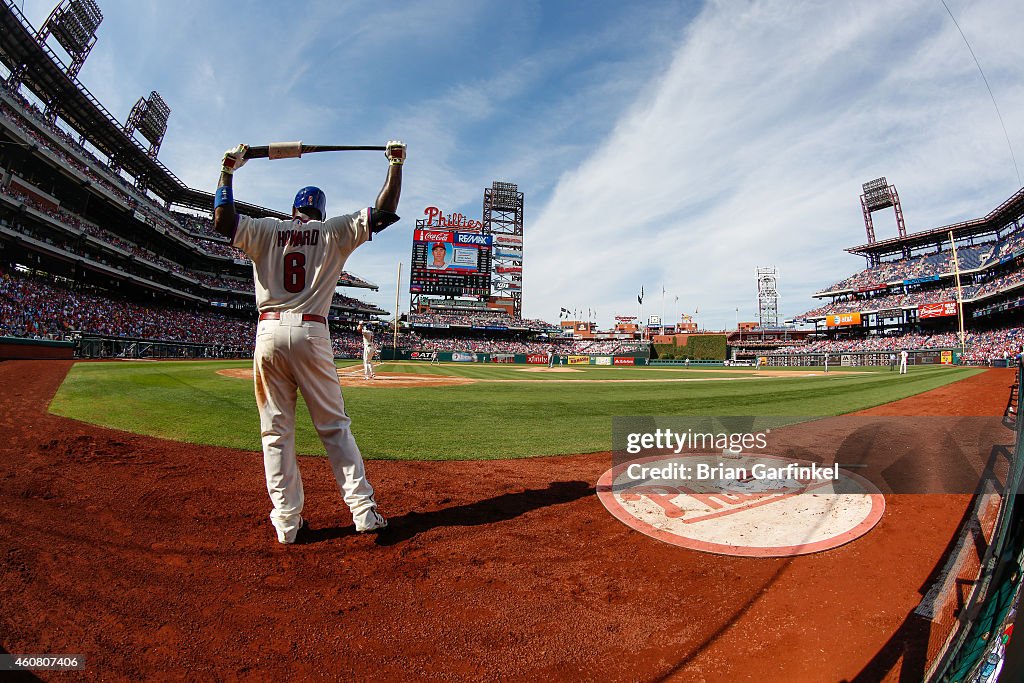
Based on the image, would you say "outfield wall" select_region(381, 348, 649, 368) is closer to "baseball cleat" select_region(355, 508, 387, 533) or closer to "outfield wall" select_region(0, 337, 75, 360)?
"outfield wall" select_region(0, 337, 75, 360)

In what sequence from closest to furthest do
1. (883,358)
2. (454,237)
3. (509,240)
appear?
1. (883,358)
2. (454,237)
3. (509,240)

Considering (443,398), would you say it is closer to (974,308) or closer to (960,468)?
(960,468)

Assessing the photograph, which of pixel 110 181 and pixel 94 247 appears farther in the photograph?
pixel 110 181

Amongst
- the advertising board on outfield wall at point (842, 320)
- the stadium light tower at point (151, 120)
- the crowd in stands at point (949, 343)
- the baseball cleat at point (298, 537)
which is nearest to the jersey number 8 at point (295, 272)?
the baseball cleat at point (298, 537)

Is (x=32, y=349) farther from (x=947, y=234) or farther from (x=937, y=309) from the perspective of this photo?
(x=947, y=234)

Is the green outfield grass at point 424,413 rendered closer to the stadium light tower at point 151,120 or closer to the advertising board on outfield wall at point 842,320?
the stadium light tower at point 151,120

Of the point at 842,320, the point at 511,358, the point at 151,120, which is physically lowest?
the point at 511,358

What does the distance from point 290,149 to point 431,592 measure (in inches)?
137

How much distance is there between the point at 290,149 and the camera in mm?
3430

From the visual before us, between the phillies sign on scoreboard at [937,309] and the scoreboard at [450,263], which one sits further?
the scoreboard at [450,263]

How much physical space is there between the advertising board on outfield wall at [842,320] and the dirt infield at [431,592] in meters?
66.2

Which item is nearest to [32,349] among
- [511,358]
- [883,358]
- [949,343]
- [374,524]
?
[374,524]

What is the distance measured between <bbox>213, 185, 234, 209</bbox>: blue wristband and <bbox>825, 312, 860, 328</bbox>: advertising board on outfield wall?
69.9 metres

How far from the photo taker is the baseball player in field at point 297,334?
264 centimetres
